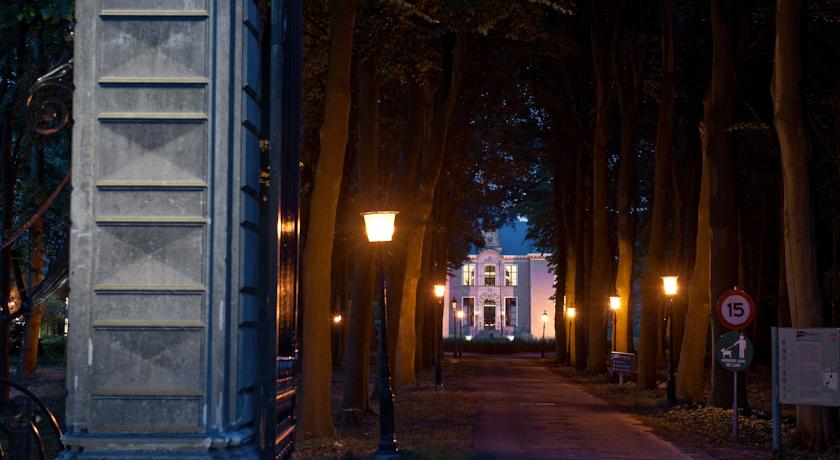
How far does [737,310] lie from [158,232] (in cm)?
1444

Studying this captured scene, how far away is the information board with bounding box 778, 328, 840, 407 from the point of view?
1730cm

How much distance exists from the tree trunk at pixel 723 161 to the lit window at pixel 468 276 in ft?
307

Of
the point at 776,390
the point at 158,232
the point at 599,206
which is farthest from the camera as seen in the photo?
the point at 599,206

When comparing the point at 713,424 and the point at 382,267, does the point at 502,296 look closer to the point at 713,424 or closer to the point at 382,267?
the point at 713,424

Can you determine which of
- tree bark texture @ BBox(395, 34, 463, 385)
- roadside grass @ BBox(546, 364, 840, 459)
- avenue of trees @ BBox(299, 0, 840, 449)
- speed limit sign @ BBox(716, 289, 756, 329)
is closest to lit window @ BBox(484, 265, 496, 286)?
avenue of trees @ BBox(299, 0, 840, 449)

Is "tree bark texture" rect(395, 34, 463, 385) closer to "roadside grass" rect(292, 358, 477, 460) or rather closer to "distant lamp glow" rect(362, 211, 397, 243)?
"roadside grass" rect(292, 358, 477, 460)

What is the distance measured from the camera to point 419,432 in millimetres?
21500

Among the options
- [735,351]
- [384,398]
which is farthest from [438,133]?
[384,398]

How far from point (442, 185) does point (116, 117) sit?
40.2 metres

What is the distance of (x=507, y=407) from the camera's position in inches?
1158

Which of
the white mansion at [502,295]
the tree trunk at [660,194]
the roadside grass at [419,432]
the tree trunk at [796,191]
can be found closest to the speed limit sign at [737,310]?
the tree trunk at [796,191]

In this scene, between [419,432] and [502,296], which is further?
[502,296]

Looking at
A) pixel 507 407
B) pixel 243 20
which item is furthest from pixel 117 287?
pixel 507 407

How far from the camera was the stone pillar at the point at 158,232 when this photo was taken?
6.13 meters
